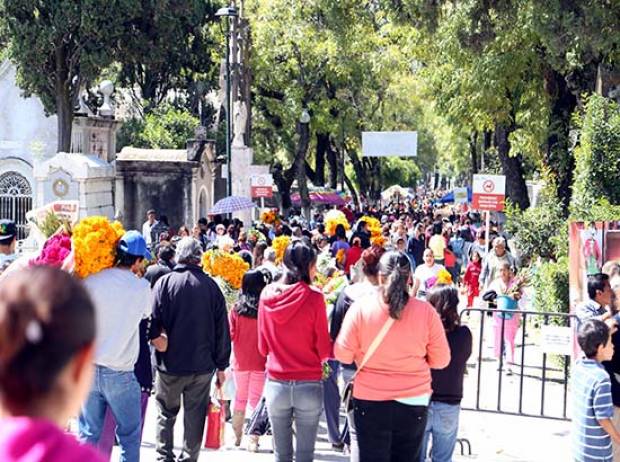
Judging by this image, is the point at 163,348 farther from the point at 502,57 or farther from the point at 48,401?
the point at 502,57

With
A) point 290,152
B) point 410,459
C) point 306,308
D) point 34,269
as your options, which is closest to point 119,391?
point 306,308

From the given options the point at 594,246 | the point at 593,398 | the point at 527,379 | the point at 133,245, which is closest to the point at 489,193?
the point at 527,379

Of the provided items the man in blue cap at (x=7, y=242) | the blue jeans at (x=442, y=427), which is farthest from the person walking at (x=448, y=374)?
the man in blue cap at (x=7, y=242)

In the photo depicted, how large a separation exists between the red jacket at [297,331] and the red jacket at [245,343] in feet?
6.04

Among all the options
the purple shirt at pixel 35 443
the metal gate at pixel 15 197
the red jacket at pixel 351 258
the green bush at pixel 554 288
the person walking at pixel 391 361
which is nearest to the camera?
the purple shirt at pixel 35 443

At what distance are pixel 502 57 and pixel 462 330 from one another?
1576cm

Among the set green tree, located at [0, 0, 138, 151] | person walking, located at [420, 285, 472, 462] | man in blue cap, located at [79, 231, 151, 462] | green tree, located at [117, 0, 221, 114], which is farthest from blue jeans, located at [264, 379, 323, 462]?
green tree, located at [117, 0, 221, 114]

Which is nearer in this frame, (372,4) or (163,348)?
(163,348)

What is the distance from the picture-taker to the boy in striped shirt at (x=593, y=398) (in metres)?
6.43

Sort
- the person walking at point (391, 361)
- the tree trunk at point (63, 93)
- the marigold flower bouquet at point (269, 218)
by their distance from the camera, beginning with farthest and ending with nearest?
the tree trunk at point (63, 93)
the marigold flower bouquet at point (269, 218)
the person walking at point (391, 361)

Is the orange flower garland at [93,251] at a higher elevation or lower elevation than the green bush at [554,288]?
higher

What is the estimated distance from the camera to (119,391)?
669cm

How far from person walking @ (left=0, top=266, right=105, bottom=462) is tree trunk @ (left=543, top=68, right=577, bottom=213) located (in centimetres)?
2158

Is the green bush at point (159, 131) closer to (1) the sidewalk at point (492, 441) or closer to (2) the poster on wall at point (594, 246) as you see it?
(2) the poster on wall at point (594, 246)
